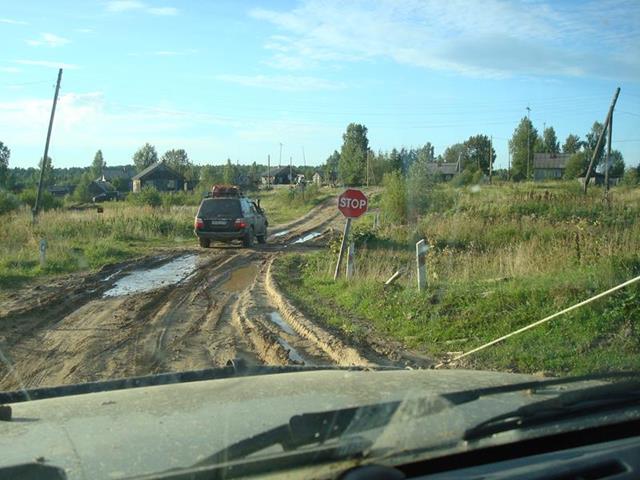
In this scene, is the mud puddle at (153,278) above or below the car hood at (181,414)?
below

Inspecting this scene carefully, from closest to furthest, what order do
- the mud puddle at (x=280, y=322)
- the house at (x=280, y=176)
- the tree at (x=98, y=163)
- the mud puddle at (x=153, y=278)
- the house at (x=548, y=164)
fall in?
the mud puddle at (x=280, y=322) < the mud puddle at (x=153, y=278) < the house at (x=548, y=164) < the house at (x=280, y=176) < the tree at (x=98, y=163)

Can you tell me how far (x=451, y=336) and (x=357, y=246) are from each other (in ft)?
36.9

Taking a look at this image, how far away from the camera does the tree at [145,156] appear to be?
135 meters

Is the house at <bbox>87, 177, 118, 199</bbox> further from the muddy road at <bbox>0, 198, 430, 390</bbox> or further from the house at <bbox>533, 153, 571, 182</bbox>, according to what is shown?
the muddy road at <bbox>0, 198, 430, 390</bbox>

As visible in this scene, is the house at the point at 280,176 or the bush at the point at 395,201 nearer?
the bush at the point at 395,201

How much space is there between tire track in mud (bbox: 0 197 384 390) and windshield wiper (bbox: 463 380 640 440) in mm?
4925

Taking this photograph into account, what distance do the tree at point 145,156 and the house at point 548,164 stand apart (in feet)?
250

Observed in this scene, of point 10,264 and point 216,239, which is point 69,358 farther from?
point 216,239

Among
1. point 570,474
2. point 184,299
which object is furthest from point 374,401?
point 184,299

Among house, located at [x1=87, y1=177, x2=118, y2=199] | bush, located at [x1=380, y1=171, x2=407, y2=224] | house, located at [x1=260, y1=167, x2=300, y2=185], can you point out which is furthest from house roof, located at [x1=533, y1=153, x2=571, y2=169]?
bush, located at [x1=380, y1=171, x2=407, y2=224]

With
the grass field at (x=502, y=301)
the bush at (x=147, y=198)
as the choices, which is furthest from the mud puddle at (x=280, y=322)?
the bush at (x=147, y=198)

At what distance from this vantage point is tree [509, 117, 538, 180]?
81312 mm

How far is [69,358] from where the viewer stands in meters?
8.39

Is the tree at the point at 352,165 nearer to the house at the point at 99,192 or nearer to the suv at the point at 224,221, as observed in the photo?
the house at the point at 99,192
